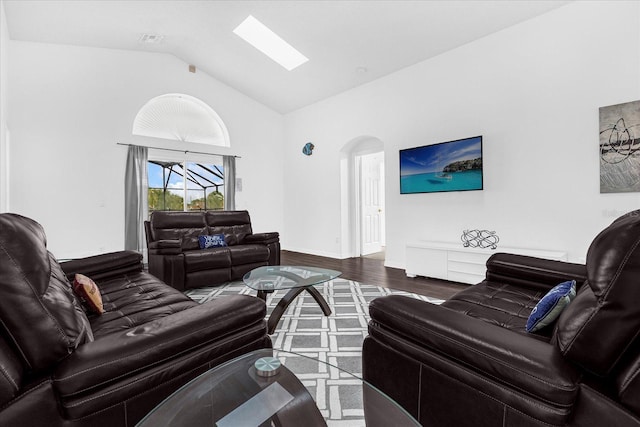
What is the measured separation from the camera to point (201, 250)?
3.91 meters

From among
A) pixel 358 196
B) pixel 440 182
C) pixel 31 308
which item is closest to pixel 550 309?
pixel 31 308

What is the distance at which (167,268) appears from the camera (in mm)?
3484

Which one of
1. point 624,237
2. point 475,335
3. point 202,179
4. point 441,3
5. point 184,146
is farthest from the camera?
point 202,179

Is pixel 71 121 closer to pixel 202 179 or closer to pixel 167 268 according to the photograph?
pixel 202 179

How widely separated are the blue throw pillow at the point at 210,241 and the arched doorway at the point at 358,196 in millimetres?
2447

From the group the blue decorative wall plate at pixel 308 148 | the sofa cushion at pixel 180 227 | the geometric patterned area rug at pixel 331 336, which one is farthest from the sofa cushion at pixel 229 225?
the blue decorative wall plate at pixel 308 148

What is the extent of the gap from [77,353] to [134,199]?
503 cm

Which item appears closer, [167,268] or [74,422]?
[74,422]

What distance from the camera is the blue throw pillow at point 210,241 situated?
4195mm

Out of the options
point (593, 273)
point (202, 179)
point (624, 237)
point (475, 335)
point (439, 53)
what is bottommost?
point (475, 335)

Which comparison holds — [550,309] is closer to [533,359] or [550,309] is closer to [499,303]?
[533,359]

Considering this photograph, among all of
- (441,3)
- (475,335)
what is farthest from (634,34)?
(475,335)

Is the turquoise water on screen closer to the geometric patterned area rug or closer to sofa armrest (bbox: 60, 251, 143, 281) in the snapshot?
the geometric patterned area rug

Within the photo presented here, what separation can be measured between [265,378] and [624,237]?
3.92 ft
